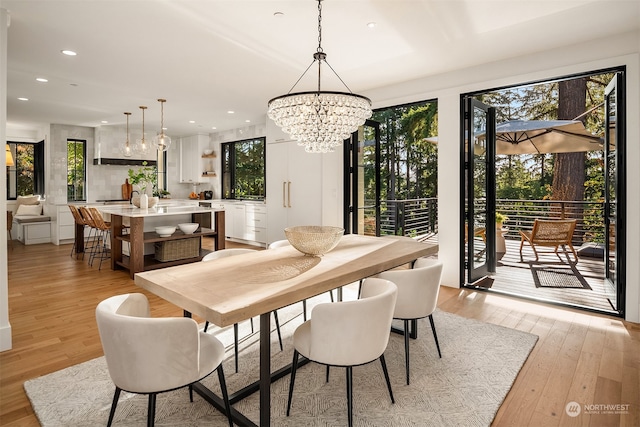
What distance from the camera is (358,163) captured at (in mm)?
5098

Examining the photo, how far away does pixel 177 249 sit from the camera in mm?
5180

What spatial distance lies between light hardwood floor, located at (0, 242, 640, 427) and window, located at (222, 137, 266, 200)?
3.92m

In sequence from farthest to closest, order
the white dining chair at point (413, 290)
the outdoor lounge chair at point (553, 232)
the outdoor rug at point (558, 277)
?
the outdoor lounge chair at point (553, 232), the outdoor rug at point (558, 277), the white dining chair at point (413, 290)

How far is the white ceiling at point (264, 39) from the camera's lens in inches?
107

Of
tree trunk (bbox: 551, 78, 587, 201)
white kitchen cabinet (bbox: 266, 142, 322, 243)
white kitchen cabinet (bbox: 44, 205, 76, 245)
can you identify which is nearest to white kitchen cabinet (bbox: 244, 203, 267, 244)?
white kitchen cabinet (bbox: 266, 142, 322, 243)

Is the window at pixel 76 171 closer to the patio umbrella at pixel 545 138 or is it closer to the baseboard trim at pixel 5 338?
the baseboard trim at pixel 5 338

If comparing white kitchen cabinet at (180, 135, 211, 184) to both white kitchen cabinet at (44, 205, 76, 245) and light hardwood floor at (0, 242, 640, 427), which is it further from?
light hardwood floor at (0, 242, 640, 427)

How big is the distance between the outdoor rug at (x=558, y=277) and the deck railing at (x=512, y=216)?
1218mm

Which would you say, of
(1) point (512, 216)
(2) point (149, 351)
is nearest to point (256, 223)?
(1) point (512, 216)

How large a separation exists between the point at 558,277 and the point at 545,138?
7.81ft

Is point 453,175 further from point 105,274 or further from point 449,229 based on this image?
point 105,274

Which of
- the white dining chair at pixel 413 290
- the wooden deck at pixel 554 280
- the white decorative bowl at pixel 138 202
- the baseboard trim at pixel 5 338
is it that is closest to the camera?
the white dining chair at pixel 413 290

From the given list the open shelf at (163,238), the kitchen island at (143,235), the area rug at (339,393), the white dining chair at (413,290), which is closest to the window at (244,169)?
the kitchen island at (143,235)

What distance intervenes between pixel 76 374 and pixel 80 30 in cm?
268
